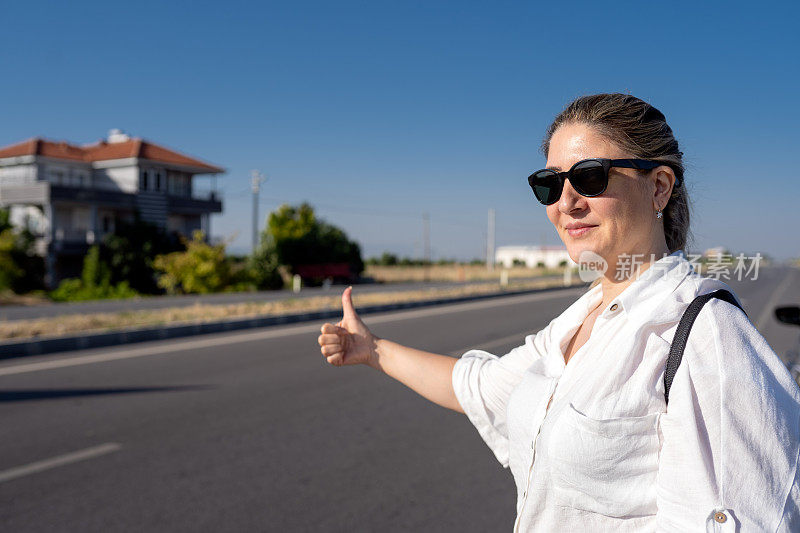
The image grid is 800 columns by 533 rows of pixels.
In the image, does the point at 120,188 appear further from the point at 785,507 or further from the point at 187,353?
the point at 785,507

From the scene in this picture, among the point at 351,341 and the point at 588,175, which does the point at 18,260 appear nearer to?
the point at 351,341

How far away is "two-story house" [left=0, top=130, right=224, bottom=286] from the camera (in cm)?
3092

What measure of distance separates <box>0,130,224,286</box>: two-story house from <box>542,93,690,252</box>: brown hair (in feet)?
105

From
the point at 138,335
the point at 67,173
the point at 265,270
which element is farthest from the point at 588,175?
the point at 67,173

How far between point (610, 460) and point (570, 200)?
23.6 inches

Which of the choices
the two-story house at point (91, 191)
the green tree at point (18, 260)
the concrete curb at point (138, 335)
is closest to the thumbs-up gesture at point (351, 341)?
the concrete curb at point (138, 335)

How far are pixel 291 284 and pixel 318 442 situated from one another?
93.3 ft

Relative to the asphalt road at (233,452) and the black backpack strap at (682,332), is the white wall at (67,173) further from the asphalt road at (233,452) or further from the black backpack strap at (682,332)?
the black backpack strap at (682,332)

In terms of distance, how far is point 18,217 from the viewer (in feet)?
108

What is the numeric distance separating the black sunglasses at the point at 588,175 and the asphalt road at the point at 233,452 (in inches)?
25.2

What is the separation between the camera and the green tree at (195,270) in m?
28.3

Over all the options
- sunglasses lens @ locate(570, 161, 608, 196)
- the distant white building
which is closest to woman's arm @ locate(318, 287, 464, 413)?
sunglasses lens @ locate(570, 161, 608, 196)

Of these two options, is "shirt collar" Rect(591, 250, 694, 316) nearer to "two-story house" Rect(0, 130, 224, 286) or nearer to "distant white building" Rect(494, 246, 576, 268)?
"two-story house" Rect(0, 130, 224, 286)

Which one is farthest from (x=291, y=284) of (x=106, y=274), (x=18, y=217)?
(x=18, y=217)
